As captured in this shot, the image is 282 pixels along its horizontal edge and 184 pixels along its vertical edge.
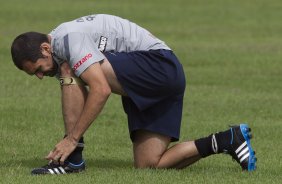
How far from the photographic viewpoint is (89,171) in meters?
8.93

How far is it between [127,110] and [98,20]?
2.85 feet

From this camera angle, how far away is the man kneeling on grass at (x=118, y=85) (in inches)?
335

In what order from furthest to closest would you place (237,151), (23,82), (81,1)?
(81,1), (23,82), (237,151)

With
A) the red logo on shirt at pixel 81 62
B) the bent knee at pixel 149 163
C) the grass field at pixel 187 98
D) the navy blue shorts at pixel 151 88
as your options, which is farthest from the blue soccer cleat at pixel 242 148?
the red logo on shirt at pixel 81 62

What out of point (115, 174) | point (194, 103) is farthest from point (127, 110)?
point (194, 103)

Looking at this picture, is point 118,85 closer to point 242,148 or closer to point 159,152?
point 159,152

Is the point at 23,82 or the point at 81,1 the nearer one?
the point at 23,82

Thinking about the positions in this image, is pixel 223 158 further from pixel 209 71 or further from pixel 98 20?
pixel 209 71

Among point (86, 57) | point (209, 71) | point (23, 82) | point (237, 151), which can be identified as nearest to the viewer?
point (86, 57)

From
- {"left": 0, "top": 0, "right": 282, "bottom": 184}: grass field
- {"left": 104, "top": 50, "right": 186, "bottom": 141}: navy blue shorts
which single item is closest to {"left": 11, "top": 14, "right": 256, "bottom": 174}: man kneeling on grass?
{"left": 104, "top": 50, "right": 186, "bottom": 141}: navy blue shorts

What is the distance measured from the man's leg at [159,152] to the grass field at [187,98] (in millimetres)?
135

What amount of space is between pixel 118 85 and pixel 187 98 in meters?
6.37

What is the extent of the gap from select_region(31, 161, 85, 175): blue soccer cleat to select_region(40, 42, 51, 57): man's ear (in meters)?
0.95

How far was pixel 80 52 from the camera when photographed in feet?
27.8
